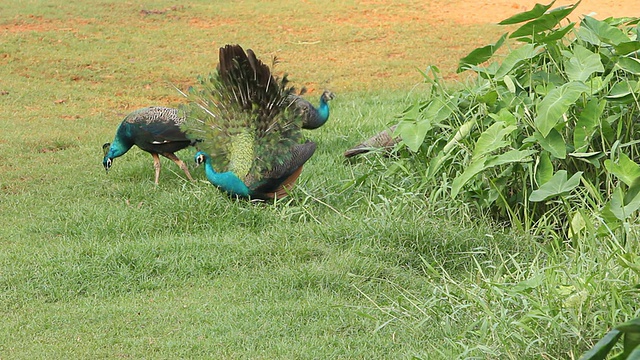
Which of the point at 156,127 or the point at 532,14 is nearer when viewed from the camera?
the point at 532,14

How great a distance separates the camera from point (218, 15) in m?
11.9

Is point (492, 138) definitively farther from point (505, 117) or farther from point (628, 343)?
point (628, 343)

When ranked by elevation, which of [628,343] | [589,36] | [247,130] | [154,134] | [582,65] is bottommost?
[154,134]

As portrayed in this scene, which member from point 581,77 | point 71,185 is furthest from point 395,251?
point 71,185

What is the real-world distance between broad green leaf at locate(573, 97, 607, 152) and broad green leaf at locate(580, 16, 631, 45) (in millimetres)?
562

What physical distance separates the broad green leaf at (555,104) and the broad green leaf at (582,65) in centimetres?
19

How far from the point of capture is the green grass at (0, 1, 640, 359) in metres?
3.19

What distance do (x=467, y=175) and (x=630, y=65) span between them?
1096 mm

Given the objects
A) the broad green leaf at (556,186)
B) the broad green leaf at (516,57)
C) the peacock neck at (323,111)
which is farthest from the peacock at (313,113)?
the broad green leaf at (556,186)

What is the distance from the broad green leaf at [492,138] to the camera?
173 inches

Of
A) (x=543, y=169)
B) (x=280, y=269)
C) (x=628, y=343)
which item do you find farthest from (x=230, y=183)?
(x=628, y=343)

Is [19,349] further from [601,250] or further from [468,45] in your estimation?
[468,45]

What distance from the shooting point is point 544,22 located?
15.5 ft

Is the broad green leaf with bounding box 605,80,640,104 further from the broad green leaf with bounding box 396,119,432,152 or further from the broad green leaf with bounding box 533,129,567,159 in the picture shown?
the broad green leaf with bounding box 396,119,432,152
